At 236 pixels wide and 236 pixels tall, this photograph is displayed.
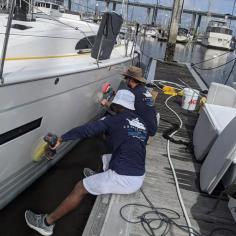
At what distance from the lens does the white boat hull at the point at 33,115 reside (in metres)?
3.18

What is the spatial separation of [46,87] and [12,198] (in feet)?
4.04

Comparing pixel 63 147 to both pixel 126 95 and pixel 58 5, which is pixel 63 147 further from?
pixel 58 5

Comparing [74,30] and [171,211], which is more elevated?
[74,30]

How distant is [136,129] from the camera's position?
10.8 feet

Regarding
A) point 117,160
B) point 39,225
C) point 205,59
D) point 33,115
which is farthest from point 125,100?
point 205,59

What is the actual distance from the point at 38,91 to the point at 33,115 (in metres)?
0.24

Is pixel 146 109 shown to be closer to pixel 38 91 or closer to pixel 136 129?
pixel 136 129

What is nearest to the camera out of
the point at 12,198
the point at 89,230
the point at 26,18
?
the point at 89,230

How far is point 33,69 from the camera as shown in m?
3.62

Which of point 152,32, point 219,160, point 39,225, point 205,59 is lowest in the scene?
point 152,32

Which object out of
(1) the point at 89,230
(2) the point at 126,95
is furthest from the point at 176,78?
(1) the point at 89,230

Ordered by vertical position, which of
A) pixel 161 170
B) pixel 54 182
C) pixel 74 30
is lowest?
pixel 54 182

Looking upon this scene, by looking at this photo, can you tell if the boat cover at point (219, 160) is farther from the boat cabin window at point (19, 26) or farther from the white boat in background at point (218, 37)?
the white boat in background at point (218, 37)

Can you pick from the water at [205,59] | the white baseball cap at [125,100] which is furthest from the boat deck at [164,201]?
the water at [205,59]
